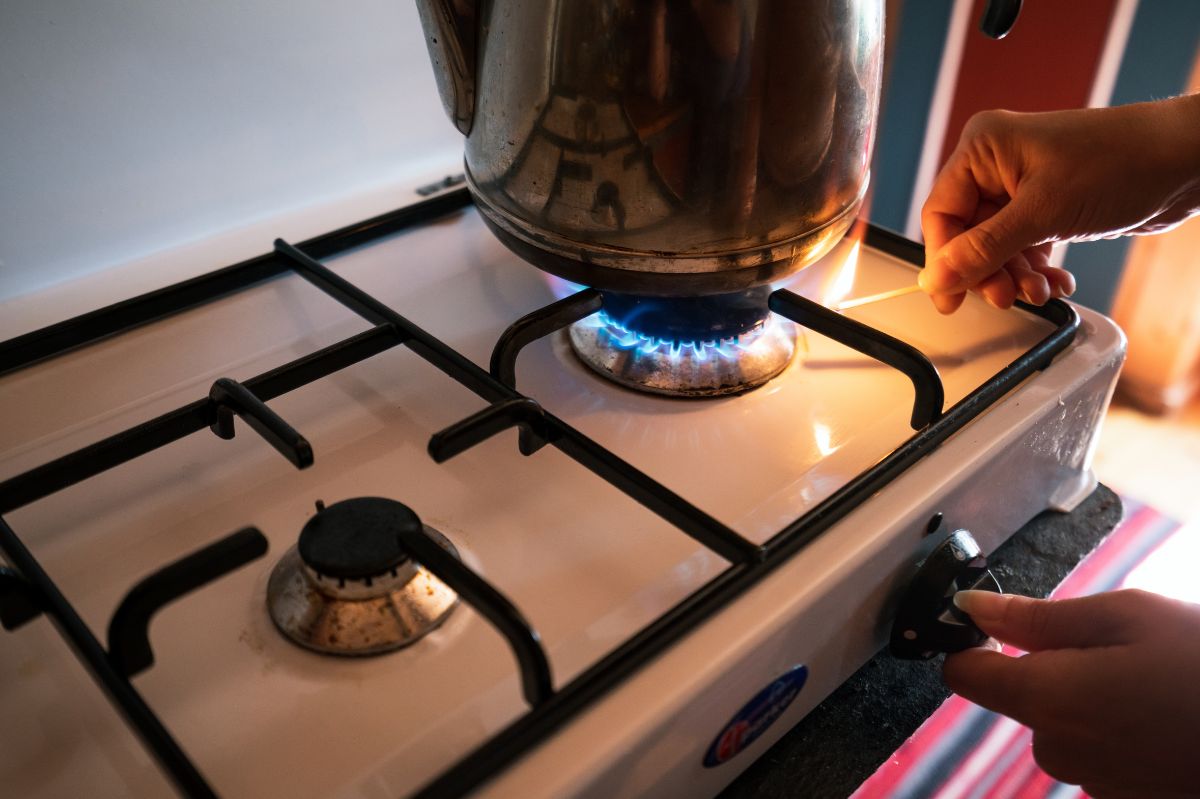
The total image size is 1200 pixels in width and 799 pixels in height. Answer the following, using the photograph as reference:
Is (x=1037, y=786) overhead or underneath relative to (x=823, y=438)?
underneath

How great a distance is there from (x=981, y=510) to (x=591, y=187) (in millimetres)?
255

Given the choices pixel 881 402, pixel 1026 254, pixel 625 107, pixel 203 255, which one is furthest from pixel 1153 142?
pixel 203 255

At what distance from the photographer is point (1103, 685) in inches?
16.9

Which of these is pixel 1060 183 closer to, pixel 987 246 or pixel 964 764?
pixel 987 246

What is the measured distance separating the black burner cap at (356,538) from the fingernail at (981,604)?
10.1 inches

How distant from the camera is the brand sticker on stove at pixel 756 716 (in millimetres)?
405

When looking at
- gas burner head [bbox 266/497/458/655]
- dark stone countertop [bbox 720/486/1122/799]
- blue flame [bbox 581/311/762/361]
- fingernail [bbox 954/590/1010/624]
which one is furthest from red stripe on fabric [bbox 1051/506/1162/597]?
gas burner head [bbox 266/497/458/655]

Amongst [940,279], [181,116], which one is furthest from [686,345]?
[181,116]

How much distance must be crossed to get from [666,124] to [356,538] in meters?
0.21

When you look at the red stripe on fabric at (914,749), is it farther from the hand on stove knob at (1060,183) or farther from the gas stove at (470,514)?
the hand on stove knob at (1060,183)

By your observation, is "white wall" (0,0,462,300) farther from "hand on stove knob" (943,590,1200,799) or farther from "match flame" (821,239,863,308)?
"hand on stove knob" (943,590,1200,799)

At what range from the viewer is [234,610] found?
0.42 meters

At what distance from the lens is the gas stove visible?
36 centimetres

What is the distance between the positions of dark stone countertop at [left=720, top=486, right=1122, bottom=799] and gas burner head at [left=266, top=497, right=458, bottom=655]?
0.54ft
